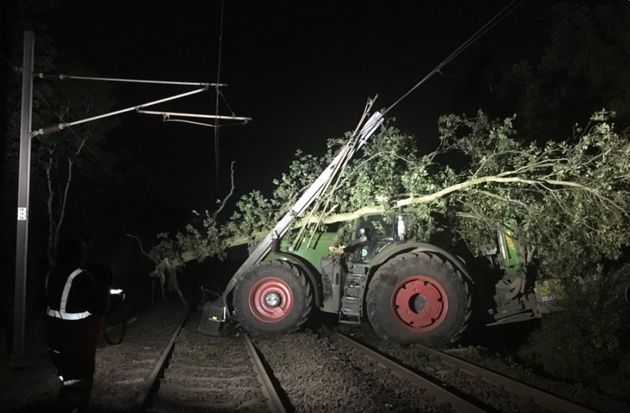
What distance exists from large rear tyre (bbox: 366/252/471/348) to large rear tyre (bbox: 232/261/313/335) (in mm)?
1572

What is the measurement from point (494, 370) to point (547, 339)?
1588 mm

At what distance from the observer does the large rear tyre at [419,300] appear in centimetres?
1006

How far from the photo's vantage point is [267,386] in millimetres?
7730

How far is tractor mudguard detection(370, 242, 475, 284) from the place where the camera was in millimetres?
10227

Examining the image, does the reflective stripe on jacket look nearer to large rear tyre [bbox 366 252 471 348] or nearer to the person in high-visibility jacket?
the person in high-visibility jacket

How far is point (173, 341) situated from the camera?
Answer: 37.8 feet

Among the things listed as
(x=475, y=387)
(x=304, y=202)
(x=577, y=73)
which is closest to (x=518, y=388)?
(x=475, y=387)

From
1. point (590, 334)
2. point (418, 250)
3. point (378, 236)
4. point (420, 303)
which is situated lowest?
point (590, 334)

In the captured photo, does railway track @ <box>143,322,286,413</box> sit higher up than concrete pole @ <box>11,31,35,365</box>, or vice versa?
concrete pole @ <box>11,31,35,365</box>

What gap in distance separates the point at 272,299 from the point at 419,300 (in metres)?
2.98

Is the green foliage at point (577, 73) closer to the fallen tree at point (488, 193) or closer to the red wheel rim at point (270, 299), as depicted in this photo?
the fallen tree at point (488, 193)

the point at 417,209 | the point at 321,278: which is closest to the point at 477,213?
the point at 417,209

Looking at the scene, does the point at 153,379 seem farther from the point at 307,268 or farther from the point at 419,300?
the point at 419,300

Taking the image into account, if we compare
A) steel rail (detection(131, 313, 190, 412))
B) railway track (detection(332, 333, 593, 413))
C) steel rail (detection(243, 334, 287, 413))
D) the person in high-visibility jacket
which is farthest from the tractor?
the person in high-visibility jacket
